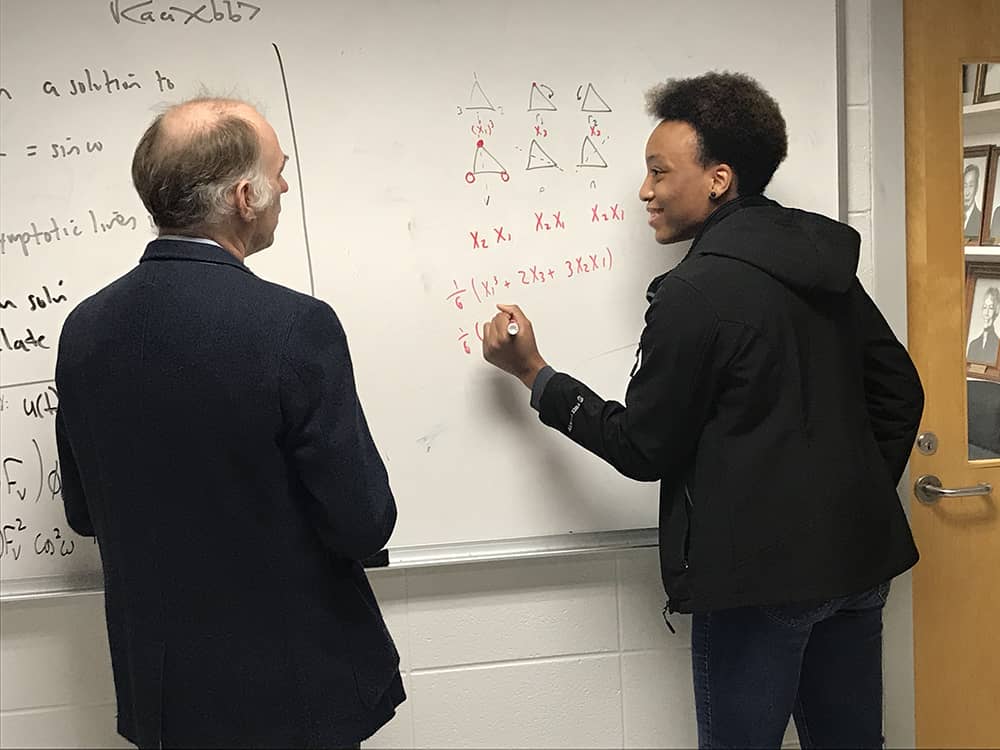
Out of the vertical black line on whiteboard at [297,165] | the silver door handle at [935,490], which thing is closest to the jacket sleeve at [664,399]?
the vertical black line on whiteboard at [297,165]

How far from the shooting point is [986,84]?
6.64ft

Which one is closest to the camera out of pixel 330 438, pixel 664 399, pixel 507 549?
pixel 330 438

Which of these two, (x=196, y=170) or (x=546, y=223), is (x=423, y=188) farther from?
(x=196, y=170)

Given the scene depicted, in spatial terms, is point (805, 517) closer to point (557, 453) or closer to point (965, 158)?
point (557, 453)

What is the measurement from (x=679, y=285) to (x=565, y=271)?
379mm

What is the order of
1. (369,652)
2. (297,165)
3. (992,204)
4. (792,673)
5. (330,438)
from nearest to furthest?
1. (330,438)
2. (369,652)
3. (792,673)
4. (297,165)
5. (992,204)

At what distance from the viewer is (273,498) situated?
1346mm

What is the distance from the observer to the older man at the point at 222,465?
4.27 ft

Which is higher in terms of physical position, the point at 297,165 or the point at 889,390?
the point at 297,165

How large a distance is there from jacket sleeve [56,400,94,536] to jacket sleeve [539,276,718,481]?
0.77m

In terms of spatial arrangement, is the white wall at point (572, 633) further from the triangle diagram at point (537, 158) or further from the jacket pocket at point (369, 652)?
the triangle diagram at point (537, 158)

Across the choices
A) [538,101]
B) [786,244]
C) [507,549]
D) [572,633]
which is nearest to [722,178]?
[786,244]

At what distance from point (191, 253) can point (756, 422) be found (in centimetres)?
85

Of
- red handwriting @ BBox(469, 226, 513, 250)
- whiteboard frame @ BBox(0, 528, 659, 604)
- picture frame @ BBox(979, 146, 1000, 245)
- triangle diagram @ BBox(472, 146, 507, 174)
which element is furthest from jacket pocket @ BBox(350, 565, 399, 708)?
picture frame @ BBox(979, 146, 1000, 245)
